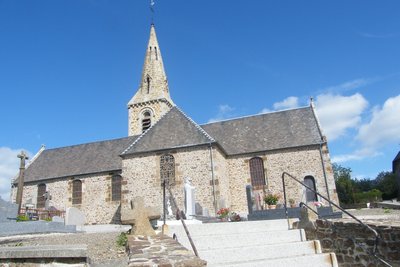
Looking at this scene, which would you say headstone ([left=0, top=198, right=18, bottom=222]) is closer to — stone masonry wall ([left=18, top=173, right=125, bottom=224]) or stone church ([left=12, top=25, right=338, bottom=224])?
stone church ([left=12, top=25, right=338, bottom=224])

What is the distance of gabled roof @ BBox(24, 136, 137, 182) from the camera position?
86.4 feet

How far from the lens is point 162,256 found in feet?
13.4

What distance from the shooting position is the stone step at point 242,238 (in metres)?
6.96

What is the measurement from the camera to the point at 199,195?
19.2 metres

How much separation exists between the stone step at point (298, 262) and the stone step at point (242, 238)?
106 centimetres

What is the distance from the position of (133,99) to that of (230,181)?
17.9m

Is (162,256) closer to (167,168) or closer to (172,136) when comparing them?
(167,168)

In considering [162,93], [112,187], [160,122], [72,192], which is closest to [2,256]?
[160,122]

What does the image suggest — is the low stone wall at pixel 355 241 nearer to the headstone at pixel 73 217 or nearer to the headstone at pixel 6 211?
the headstone at pixel 6 211

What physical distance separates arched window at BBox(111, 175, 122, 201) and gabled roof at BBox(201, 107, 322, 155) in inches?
313

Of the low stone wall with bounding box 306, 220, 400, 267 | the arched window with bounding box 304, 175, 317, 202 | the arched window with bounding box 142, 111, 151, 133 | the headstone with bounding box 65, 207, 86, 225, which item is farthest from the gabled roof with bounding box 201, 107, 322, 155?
the low stone wall with bounding box 306, 220, 400, 267

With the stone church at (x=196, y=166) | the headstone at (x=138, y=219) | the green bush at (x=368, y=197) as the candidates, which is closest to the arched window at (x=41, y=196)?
the stone church at (x=196, y=166)

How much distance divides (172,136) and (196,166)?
2.68m

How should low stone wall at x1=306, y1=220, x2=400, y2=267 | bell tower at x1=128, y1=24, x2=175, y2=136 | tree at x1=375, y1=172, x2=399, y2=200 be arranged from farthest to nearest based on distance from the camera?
tree at x1=375, y1=172, x2=399, y2=200 → bell tower at x1=128, y1=24, x2=175, y2=136 → low stone wall at x1=306, y1=220, x2=400, y2=267
